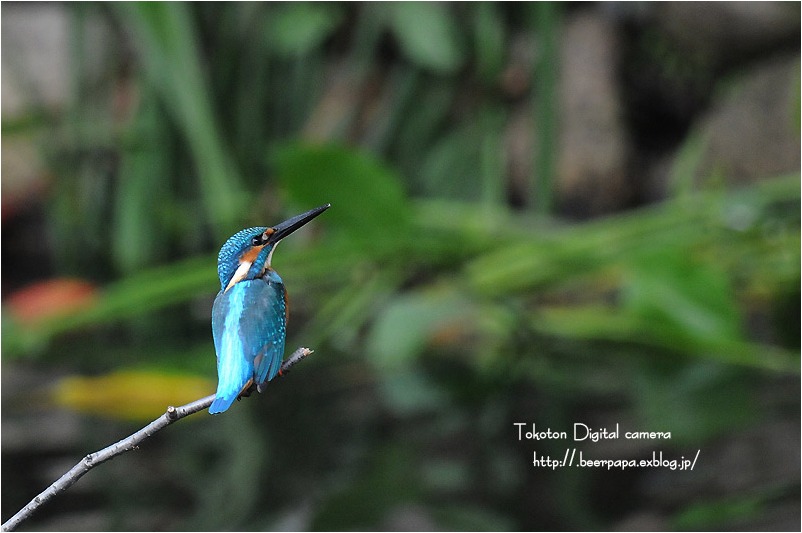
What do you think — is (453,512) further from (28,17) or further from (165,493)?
(28,17)

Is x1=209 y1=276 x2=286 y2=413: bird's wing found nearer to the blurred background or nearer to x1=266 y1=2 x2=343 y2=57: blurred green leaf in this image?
the blurred background

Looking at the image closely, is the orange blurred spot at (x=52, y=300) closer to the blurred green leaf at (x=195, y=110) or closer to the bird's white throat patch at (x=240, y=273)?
the blurred green leaf at (x=195, y=110)

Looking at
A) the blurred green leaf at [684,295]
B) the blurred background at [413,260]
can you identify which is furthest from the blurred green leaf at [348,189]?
the blurred green leaf at [684,295]

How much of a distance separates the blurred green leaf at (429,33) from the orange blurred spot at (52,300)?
11.9 inches

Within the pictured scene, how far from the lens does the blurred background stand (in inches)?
12.1

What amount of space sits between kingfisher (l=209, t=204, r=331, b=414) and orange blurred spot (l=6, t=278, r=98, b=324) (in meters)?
0.34

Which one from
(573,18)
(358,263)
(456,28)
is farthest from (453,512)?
(573,18)

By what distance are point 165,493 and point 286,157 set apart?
0.42ft

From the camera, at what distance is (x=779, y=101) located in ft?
2.32

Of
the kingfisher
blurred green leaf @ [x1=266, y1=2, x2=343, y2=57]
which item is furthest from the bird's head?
blurred green leaf @ [x1=266, y1=2, x2=343, y2=57]

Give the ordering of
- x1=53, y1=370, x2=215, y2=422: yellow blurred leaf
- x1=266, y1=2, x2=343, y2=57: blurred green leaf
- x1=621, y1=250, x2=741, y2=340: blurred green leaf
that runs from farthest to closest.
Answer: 1. x1=266, y1=2, x2=343, y2=57: blurred green leaf
2. x1=621, y1=250, x2=741, y2=340: blurred green leaf
3. x1=53, y1=370, x2=215, y2=422: yellow blurred leaf

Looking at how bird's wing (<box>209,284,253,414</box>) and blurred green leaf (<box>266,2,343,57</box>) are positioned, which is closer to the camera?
bird's wing (<box>209,284,253,414</box>)

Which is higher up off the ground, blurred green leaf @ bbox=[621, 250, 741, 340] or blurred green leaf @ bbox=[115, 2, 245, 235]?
blurred green leaf @ bbox=[115, 2, 245, 235]

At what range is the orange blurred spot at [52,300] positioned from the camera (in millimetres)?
456
